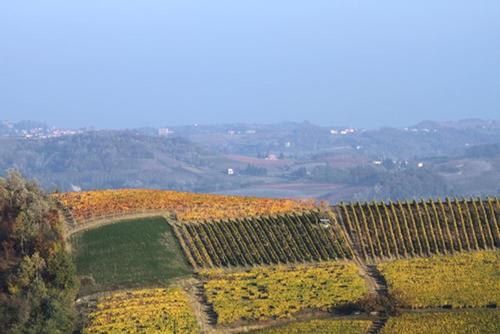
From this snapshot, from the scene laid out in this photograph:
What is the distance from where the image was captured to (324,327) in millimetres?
51625

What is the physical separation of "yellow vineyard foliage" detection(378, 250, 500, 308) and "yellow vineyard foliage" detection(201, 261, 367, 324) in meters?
2.91

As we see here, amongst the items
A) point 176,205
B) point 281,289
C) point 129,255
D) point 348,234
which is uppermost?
point 176,205

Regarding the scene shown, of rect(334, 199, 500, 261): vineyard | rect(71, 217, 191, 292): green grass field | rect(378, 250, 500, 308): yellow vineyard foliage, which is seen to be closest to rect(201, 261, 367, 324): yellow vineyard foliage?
rect(378, 250, 500, 308): yellow vineyard foliage

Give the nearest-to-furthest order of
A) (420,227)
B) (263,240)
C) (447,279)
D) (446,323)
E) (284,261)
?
(446,323), (447,279), (284,261), (263,240), (420,227)

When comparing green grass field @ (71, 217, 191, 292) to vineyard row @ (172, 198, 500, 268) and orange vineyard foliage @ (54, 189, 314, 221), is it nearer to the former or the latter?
vineyard row @ (172, 198, 500, 268)

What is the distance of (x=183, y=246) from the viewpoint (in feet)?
224

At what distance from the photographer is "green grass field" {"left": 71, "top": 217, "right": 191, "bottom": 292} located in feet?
198

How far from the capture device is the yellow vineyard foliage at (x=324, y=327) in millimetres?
51062

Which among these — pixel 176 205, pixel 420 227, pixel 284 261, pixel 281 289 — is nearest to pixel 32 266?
pixel 281 289

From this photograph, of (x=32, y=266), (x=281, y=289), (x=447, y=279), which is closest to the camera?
(x=281, y=289)

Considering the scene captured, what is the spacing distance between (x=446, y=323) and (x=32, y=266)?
28184 mm

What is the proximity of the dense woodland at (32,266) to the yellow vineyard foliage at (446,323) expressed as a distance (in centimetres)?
2000

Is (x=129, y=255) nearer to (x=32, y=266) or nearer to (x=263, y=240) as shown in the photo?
(x=32, y=266)

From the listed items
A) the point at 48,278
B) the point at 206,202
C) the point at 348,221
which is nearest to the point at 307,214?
the point at 348,221
